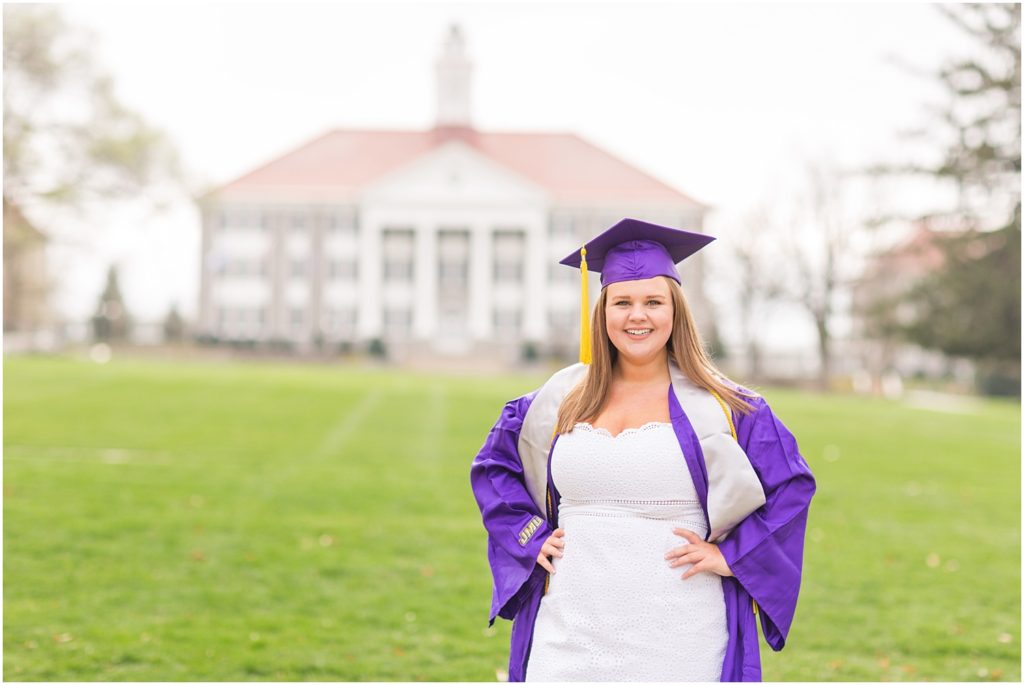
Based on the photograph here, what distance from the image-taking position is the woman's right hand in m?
3.37

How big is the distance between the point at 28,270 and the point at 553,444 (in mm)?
49713

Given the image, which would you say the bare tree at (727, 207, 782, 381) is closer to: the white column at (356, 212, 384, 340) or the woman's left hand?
the white column at (356, 212, 384, 340)

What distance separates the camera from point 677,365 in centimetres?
343

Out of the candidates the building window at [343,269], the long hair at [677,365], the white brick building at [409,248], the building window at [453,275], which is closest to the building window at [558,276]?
the white brick building at [409,248]

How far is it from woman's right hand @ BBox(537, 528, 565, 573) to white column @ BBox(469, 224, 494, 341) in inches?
2240

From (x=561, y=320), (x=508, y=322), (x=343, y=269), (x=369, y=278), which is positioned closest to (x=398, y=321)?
(x=369, y=278)

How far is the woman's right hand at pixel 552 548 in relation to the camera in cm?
337

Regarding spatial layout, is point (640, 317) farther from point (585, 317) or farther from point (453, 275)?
point (453, 275)

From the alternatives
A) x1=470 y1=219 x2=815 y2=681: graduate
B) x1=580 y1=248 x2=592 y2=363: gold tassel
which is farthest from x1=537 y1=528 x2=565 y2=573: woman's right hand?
x1=580 y1=248 x2=592 y2=363: gold tassel

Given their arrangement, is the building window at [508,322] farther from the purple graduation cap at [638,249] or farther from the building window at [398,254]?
the purple graduation cap at [638,249]

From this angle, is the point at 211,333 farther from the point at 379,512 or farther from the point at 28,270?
the point at 379,512

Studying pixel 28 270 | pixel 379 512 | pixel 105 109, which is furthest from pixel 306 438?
pixel 28 270

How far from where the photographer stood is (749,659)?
3.25 meters

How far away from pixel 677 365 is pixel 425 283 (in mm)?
57994
